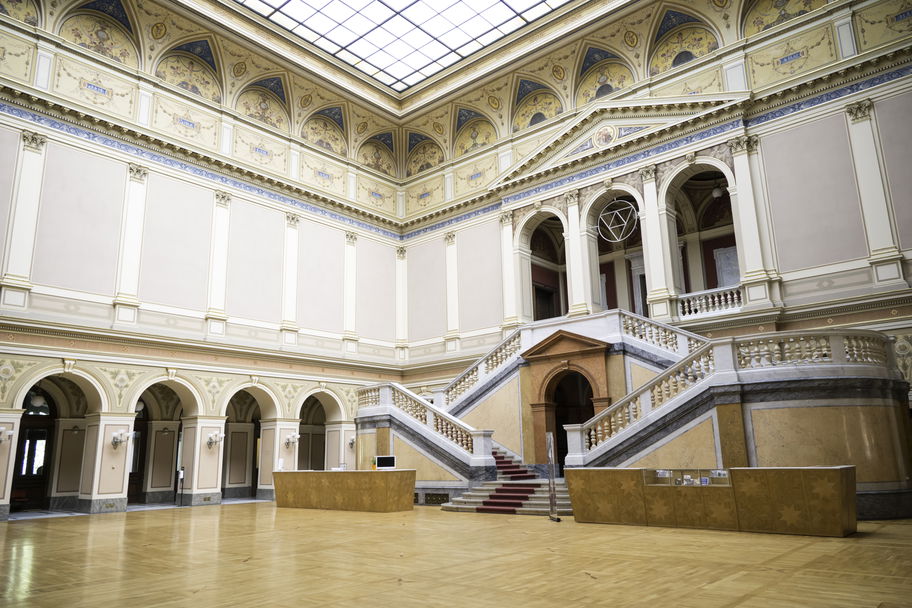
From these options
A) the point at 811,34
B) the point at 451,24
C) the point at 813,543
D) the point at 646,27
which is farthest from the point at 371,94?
the point at 813,543

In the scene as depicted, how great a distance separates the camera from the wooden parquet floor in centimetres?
501

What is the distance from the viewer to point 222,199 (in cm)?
1956

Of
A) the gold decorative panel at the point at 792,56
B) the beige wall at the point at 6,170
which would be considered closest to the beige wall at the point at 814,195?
the gold decorative panel at the point at 792,56

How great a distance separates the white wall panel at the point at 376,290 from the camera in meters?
22.9

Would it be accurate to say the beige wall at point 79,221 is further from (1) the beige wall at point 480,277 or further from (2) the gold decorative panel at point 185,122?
(1) the beige wall at point 480,277

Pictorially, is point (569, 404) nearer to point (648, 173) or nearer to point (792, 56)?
point (648, 173)

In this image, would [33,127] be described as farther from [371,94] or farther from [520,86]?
[520,86]

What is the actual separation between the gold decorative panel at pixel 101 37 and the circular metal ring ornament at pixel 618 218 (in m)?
14.0

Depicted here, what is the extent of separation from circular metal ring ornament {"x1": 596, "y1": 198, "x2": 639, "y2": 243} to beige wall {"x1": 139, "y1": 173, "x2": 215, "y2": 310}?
11.5 metres

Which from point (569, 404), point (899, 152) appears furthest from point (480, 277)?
point (899, 152)

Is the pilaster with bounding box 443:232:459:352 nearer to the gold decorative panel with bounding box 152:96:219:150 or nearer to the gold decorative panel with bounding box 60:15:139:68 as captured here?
the gold decorative panel with bounding box 152:96:219:150

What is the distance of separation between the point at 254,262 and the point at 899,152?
16.9 meters

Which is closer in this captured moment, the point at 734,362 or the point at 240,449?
the point at 734,362

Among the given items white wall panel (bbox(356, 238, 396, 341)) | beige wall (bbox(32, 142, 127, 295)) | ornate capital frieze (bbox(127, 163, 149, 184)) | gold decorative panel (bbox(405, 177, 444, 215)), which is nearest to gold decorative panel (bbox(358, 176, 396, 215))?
gold decorative panel (bbox(405, 177, 444, 215))
